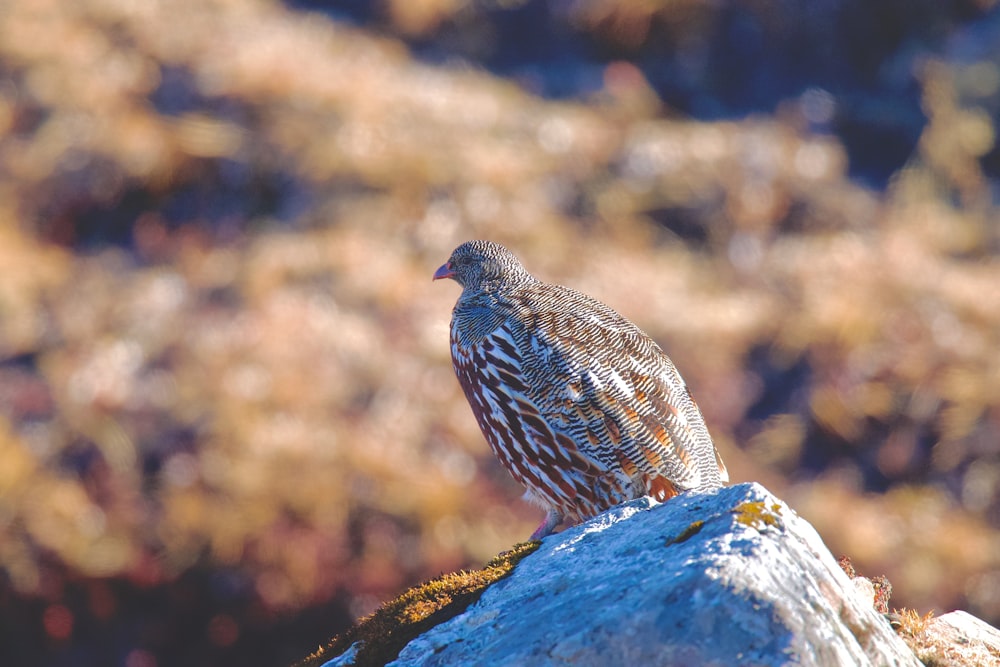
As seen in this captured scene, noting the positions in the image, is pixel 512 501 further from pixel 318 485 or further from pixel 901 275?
pixel 901 275

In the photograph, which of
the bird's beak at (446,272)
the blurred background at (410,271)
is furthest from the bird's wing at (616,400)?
the blurred background at (410,271)

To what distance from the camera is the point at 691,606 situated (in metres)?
3.79

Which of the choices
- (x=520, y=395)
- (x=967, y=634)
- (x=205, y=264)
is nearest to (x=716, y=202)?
(x=205, y=264)

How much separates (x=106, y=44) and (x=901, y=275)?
14449mm

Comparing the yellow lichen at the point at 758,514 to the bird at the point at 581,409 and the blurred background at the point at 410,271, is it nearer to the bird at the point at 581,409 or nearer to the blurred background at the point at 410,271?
the bird at the point at 581,409

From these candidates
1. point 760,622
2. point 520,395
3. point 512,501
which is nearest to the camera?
point 760,622

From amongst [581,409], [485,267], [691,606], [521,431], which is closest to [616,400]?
[581,409]

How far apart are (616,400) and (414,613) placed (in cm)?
248

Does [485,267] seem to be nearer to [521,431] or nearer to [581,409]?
[521,431]

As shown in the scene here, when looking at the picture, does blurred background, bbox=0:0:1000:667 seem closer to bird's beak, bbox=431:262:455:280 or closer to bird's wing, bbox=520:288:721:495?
bird's beak, bbox=431:262:455:280

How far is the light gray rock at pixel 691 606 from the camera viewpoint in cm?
371

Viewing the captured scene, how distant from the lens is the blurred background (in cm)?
1162

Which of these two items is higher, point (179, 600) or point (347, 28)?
point (347, 28)

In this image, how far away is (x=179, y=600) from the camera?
11.4 m
